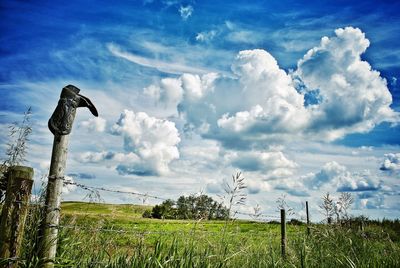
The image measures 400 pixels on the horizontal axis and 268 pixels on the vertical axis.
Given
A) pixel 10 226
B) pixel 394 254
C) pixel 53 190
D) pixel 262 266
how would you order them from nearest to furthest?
1. pixel 10 226
2. pixel 53 190
3. pixel 262 266
4. pixel 394 254

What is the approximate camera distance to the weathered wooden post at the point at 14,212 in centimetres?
458

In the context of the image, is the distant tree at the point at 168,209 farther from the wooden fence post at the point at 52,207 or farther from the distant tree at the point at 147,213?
the wooden fence post at the point at 52,207

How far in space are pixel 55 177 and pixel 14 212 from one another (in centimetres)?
62

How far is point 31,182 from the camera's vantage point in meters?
4.87

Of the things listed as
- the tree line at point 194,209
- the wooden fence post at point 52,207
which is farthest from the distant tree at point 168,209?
the wooden fence post at point 52,207

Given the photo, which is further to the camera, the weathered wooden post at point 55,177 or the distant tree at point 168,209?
the distant tree at point 168,209

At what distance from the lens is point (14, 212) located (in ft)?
15.4

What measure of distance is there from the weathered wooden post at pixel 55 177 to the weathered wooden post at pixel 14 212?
26cm

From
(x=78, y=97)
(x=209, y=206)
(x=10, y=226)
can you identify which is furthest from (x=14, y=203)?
(x=209, y=206)

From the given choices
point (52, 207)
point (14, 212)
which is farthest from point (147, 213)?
point (14, 212)

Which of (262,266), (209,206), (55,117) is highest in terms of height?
(55,117)

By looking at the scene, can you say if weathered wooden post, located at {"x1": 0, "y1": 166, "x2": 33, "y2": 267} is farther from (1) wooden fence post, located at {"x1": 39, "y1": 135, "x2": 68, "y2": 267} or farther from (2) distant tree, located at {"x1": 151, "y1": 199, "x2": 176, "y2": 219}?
(2) distant tree, located at {"x1": 151, "y1": 199, "x2": 176, "y2": 219}

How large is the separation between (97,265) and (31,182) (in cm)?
142

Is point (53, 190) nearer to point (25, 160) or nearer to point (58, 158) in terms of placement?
point (58, 158)
